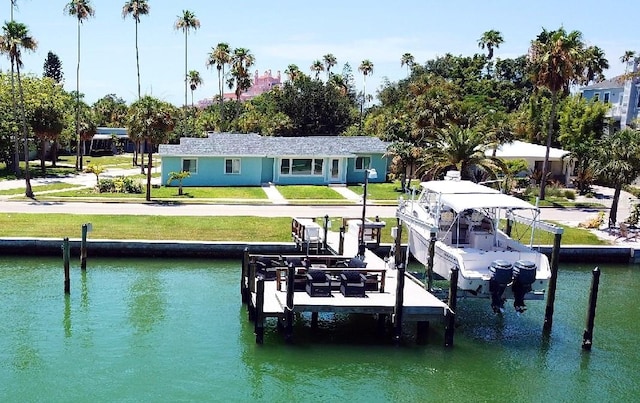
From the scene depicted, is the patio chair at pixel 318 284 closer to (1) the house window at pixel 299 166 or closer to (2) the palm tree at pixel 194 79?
(1) the house window at pixel 299 166

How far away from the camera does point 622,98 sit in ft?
190

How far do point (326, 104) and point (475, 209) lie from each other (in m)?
58.7

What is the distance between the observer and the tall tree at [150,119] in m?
38.0

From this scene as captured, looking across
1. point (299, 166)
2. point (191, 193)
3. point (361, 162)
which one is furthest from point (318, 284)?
point (361, 162)

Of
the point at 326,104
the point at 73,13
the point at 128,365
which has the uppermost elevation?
the point at 73,13

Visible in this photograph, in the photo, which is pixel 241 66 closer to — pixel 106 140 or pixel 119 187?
pixel 106 140

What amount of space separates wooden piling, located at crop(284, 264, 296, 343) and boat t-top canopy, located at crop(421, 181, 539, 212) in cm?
650

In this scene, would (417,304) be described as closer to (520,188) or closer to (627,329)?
(627,329)

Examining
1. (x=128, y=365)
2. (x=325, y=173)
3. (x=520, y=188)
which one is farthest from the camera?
(x=325, y=173)

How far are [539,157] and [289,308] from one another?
115ft

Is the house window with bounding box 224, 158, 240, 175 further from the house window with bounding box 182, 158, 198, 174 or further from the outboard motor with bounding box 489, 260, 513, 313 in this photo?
the outboard motor with bounding box 489, 260, 513, 313

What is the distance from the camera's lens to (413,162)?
44.7 metres

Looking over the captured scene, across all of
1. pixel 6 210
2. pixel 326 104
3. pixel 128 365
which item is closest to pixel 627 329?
pixel 128 365

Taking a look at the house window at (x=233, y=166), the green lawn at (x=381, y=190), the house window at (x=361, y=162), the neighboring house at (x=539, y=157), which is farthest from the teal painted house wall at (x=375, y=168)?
the house window at (x=233, y=166)
